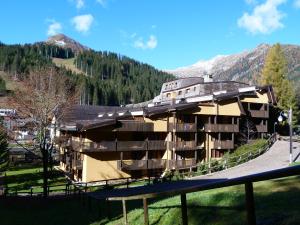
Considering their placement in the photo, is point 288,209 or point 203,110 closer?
point 288,209

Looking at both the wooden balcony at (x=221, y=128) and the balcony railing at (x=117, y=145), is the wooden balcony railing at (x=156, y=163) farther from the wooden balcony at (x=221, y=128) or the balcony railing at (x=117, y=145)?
the wooden balcony at (x=221, y=128)

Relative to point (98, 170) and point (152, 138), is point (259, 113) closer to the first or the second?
point (152, 138)

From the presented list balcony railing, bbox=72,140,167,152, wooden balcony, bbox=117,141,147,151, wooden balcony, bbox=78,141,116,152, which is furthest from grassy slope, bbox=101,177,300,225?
wooden balcony, bbox=117,141,147,151

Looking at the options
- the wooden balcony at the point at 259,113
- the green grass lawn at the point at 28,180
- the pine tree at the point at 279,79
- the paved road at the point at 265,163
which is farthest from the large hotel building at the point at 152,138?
the pine tree at the point at 279,79

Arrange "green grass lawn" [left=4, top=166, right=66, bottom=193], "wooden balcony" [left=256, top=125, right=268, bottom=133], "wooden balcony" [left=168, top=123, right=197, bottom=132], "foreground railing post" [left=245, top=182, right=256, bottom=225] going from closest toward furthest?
"foreground railing post" [left=245, top=182, right=256, bottom=225] → "green grass lawn" [left=4, top=166, right=66, bottom=193] → "wooden balcony" [left=168, top=123, right=197, bottom=132] → "wooden balcony" [left=256, top=125, right=268, bottom=133]

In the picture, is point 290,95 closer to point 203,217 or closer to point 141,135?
point 141,135

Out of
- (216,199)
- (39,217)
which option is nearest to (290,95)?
(39,217)

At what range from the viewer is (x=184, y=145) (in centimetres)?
4338

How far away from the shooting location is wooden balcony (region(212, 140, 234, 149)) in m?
46.1

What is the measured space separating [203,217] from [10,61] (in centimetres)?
18875

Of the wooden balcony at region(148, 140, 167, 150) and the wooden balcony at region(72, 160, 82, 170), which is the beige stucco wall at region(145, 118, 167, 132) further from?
the wooden balcony at region(72, 160, 82, 170)

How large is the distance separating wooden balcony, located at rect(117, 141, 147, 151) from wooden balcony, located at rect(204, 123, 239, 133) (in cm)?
885

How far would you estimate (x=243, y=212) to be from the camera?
9.43 metres

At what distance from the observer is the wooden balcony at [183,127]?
141 ft
